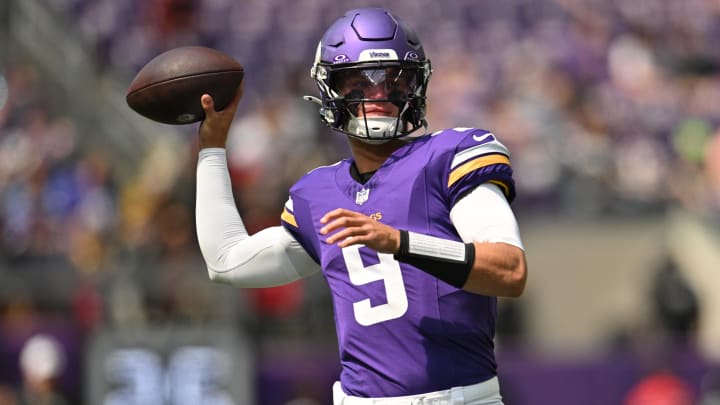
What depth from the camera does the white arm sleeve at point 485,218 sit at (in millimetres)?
3439

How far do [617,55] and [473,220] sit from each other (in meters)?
11.3

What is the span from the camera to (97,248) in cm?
939

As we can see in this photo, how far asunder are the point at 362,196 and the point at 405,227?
178 mm

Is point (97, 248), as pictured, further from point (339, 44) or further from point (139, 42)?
point (339, 44)

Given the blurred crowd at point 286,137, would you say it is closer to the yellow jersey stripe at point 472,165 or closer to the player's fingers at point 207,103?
the player's fingers at point 207,103

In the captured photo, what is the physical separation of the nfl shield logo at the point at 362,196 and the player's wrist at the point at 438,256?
0.36 meters

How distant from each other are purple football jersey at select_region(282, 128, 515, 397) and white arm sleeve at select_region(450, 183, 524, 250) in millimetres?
31

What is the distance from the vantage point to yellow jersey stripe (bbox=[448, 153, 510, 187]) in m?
3.53

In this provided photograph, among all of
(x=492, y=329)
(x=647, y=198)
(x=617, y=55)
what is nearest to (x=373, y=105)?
(x=492, y=329)

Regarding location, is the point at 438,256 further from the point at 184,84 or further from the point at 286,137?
the point at 286,137

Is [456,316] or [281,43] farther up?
[456,316]

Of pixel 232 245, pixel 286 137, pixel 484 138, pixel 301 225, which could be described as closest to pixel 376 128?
pixel 484 138

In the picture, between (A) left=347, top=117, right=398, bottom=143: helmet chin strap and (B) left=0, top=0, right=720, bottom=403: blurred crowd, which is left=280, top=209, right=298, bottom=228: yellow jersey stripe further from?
(B) left=0, top=0, right=720, bottom=403: blurred crowd

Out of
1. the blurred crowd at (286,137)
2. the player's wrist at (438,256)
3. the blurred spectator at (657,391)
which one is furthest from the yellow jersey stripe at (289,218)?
the blurred spectator at (657,391)
